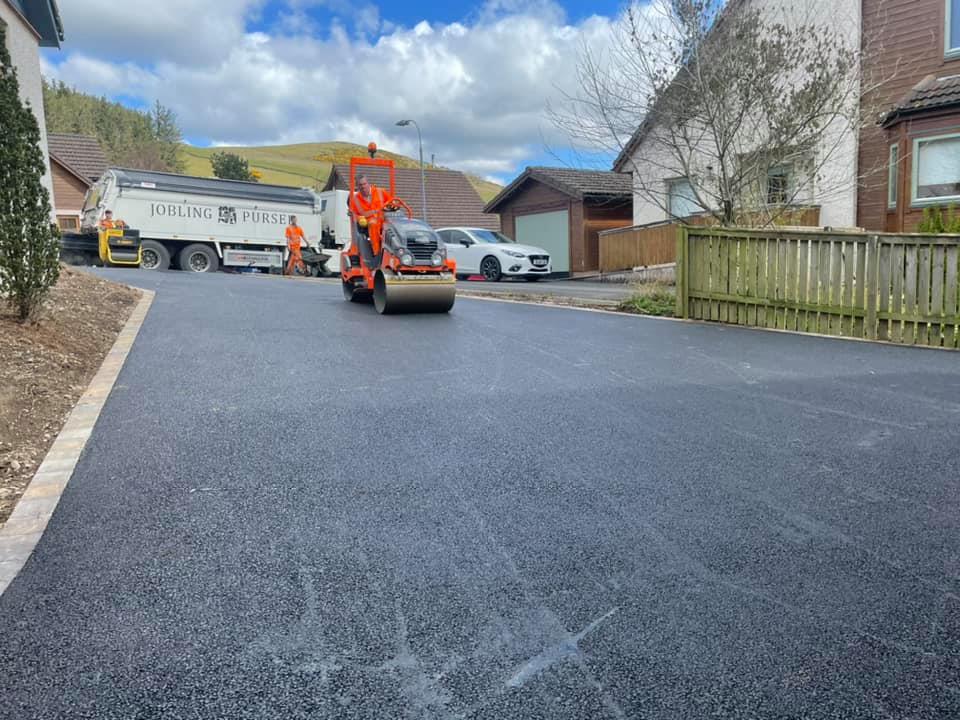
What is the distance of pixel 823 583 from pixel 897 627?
1.21 feet

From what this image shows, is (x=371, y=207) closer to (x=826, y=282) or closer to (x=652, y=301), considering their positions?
(x=652, y=301)

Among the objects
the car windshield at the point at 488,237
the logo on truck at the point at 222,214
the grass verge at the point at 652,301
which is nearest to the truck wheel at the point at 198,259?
the logo on truck at the point at 222,214

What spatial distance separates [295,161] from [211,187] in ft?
335

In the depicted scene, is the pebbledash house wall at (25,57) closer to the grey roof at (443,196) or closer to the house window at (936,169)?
the house window at (936,169)

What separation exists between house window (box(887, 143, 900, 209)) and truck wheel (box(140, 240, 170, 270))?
69.4ft

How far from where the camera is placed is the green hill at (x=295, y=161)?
323 feet

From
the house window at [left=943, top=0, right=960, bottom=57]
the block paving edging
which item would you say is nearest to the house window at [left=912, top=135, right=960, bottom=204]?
the house window at [left=943, top=0, right=960, bottom=57]

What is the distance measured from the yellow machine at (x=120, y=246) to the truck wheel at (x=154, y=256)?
722 mm

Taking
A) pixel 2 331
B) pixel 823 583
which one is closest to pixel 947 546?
pixel 823 583

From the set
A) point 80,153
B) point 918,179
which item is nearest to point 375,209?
point 918,179

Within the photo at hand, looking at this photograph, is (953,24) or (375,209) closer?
(375,209)

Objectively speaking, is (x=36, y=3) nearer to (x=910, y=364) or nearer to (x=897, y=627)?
(x=910, y=364)

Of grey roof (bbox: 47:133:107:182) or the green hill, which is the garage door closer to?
grey roof (bbox: 47:133:107:182)

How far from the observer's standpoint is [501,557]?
339 cm
